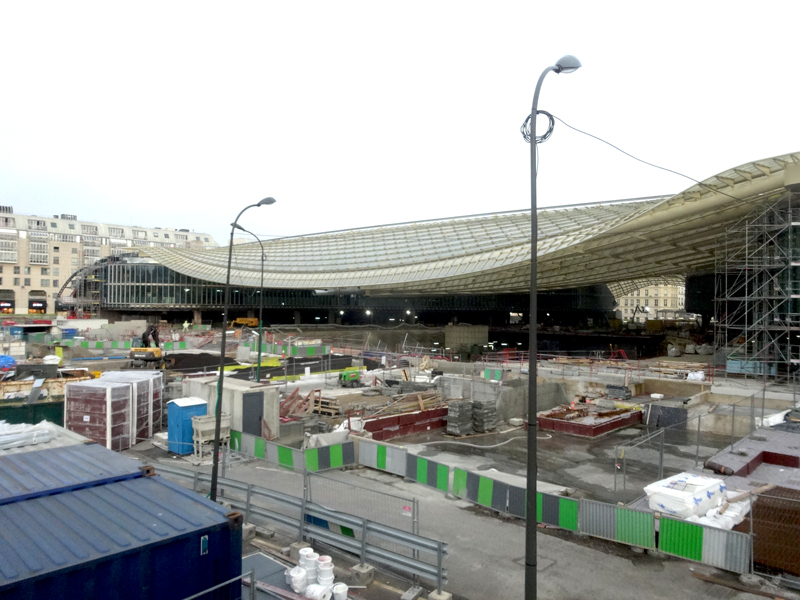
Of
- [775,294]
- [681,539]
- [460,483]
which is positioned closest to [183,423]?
[460,483]

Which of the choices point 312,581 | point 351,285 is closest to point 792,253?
point 312,581

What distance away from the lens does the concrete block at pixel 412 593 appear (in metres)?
9.30

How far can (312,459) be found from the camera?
16219mm

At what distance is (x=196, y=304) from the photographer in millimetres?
80812

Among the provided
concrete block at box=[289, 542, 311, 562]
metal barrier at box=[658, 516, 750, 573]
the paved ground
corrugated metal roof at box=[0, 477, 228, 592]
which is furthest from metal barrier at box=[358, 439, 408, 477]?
corrugated metal roof at box=[0, 477, 228, 592]

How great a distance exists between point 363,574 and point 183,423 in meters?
11.2

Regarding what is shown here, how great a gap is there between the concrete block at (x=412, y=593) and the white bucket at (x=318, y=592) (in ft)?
4.68

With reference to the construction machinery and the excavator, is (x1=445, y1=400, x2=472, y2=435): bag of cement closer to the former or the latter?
the construction machinery

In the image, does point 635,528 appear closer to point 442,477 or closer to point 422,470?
point 442,477

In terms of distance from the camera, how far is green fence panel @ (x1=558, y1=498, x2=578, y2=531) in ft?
39.9

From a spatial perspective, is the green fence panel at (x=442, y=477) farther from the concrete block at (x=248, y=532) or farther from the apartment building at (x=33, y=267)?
the apartment building at (x=33, y=267)

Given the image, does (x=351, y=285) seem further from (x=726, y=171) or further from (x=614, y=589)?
(x=614, y=589)

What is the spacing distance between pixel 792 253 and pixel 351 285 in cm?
3798

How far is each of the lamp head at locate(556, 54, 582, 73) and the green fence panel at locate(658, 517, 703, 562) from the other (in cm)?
859
